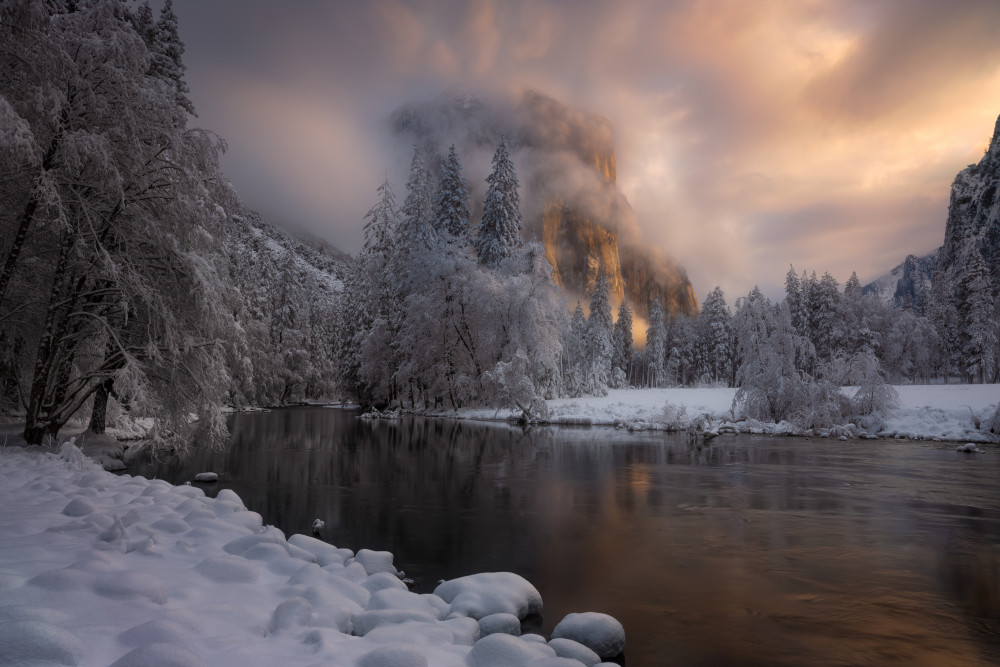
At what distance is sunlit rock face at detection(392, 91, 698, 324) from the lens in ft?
477

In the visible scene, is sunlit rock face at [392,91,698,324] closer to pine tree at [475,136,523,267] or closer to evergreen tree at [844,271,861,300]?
evergreen tree at [844,271,861,300]

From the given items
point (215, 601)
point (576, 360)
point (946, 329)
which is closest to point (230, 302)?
point (215, 601)

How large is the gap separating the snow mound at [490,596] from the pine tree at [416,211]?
1429 inches

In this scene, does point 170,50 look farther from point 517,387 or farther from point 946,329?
point 946,329

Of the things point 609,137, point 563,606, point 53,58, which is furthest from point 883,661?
point 609,137

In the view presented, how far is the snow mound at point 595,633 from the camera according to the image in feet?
16.9

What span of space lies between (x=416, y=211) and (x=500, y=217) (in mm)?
6719

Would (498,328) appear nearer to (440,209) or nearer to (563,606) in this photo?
(440,209)

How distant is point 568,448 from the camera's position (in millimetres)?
22094

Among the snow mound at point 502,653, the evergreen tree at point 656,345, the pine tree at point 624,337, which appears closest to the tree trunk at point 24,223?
the snow mound at point 502,653

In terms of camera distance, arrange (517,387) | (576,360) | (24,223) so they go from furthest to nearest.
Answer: (576,360)
(517,387)
(24,223)

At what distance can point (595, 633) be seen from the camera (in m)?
5.21

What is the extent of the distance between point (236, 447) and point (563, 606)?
18.8 meters

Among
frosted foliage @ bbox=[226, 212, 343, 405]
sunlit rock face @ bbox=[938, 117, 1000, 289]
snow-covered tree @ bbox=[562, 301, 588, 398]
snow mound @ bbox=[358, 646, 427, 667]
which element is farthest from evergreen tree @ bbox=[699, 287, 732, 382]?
snow mound @ bbox=[358, 646, 427, 667]
